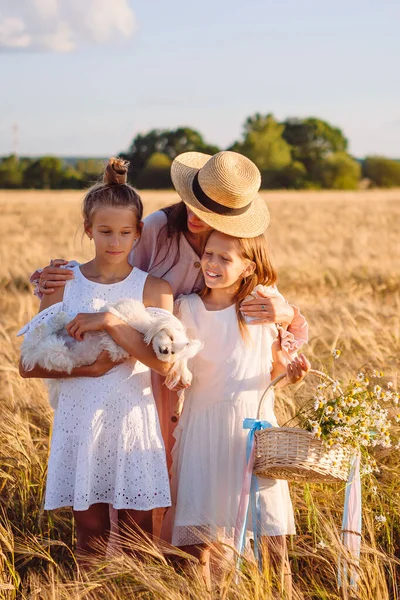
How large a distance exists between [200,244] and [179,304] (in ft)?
A: 1.09

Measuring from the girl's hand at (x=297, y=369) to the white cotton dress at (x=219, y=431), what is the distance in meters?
0.22

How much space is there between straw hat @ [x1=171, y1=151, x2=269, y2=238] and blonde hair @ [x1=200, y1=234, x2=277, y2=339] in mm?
50

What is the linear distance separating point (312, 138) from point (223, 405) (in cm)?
7655

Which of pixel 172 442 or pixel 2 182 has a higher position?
pixel 2 182

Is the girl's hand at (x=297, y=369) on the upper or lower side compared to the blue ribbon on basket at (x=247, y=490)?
upper

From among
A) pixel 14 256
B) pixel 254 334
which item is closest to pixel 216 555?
pixel 254 334

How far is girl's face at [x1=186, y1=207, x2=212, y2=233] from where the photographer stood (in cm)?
339

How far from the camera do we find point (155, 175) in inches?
2219

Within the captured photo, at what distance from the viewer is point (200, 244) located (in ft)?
11.8

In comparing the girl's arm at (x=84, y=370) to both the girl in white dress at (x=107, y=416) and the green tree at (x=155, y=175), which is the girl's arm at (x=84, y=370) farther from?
the green tree at (x=155, y=175)

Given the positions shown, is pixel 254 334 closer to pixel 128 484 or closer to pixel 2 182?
pixel 128 484

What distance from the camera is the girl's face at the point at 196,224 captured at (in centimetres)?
339

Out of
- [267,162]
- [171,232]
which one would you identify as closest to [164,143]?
[267,162]

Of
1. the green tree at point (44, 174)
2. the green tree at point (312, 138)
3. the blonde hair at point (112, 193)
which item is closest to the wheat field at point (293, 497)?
the blonde hair at point (112, 193)
